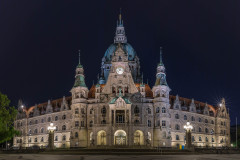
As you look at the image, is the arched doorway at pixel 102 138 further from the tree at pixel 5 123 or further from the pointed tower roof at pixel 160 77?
the tree at pixel 5 123

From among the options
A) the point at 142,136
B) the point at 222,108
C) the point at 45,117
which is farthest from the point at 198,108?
the point at 45,117

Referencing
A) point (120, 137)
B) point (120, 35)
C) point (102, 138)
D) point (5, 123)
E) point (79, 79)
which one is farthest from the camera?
point (120, 35)

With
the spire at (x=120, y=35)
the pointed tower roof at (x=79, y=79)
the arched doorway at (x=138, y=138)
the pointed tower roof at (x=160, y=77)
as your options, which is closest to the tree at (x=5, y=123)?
the arched doorway at (x=138, y=138)

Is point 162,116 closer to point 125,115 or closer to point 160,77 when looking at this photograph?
point 160,77

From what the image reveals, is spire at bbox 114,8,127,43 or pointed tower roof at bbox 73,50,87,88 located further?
spire at bbox 114,8,127,43

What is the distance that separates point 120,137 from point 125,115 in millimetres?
6791

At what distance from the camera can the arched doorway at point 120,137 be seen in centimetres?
9360

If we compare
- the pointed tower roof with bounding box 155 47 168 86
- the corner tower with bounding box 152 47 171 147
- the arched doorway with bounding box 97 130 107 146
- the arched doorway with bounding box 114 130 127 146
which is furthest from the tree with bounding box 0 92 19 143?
the pointed tower roof with bounding box 155 47 168 86

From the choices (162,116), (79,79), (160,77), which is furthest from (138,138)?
(79,79)

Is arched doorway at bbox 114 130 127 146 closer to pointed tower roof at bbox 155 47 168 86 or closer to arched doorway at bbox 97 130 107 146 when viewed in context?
arched doorway at bbox 97 130 107 146

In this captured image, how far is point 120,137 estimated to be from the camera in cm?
9412

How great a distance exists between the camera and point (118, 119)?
9438 cm

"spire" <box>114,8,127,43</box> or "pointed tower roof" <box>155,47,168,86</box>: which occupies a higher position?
"spire" <box>114,8,127,43</box>

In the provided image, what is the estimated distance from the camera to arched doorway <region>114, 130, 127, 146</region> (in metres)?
93.6
